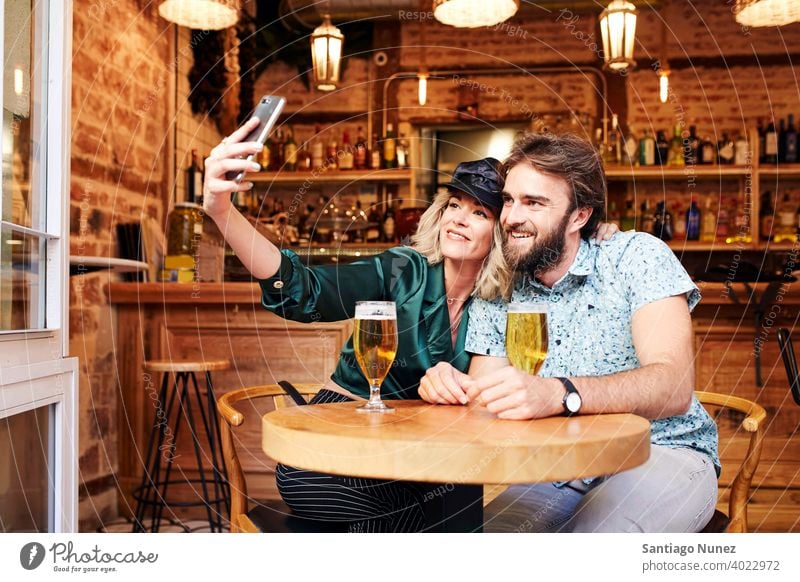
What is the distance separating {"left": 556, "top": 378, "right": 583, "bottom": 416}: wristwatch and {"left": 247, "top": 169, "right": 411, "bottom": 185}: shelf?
3.26m

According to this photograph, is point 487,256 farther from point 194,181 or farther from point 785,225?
point 785,225

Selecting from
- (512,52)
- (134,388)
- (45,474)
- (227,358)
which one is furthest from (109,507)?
(512,52)

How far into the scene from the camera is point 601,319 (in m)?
1.61

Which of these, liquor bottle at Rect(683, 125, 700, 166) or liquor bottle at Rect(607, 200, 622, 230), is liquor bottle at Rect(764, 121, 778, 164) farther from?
liquor bottle at Rect(607, 200, 622, 230)

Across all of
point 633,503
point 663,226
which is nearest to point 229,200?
point 633,503

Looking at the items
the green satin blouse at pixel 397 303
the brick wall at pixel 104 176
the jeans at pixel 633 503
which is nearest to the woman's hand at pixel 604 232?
the green satin blouse at pixel 397 303

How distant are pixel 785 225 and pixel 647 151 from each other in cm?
89

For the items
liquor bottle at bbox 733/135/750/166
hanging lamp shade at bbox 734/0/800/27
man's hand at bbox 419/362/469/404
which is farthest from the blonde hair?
liquor bottle at bbox 733/135/750/166

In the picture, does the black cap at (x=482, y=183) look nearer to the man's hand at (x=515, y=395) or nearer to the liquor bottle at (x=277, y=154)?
the man's hand at (x=515, y=395)

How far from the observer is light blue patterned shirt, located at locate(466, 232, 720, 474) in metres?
1.55

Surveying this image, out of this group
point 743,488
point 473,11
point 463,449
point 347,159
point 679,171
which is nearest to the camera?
point 463,449
